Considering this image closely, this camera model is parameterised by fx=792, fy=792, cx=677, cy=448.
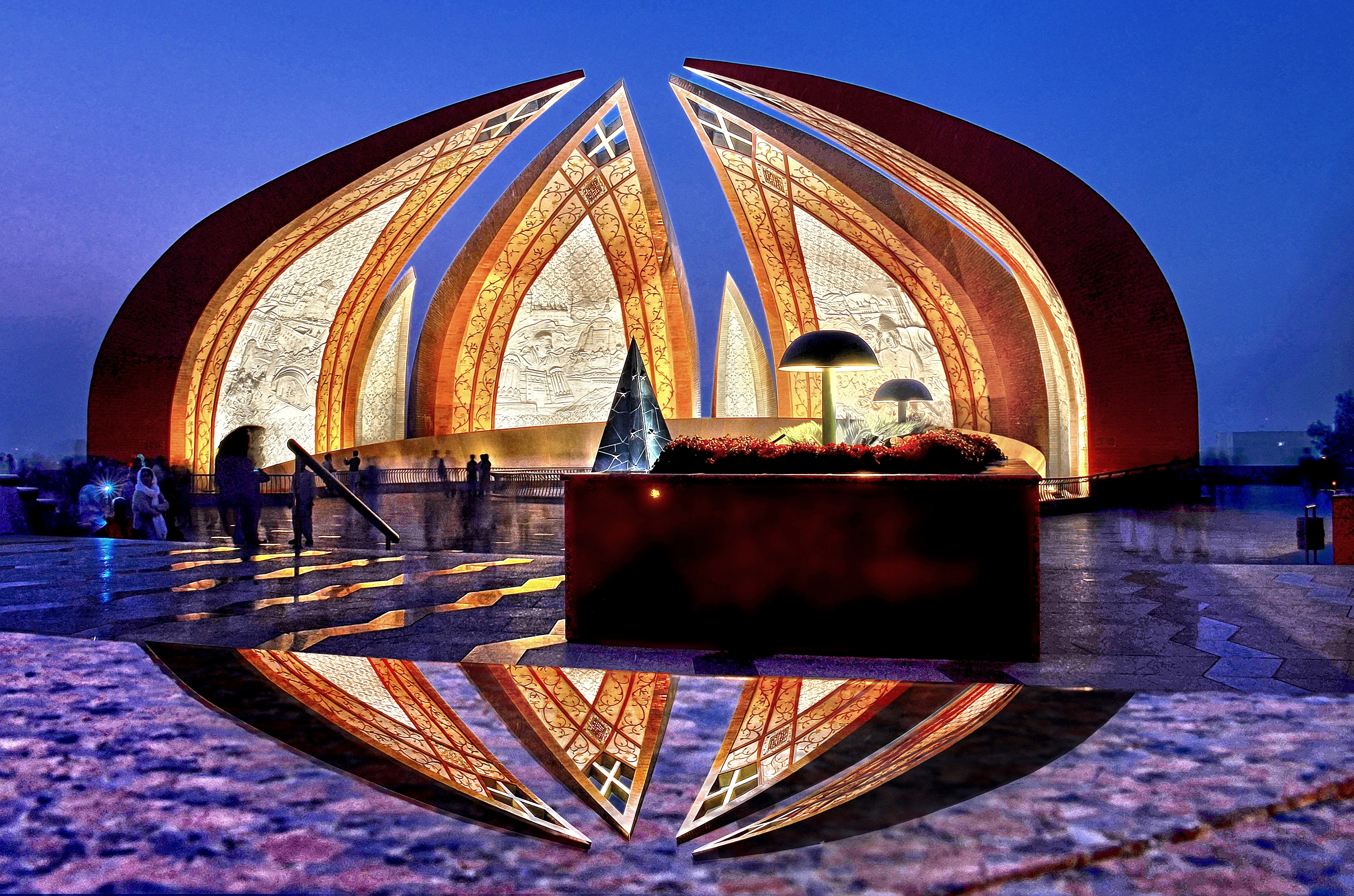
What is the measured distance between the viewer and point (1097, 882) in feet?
1.32

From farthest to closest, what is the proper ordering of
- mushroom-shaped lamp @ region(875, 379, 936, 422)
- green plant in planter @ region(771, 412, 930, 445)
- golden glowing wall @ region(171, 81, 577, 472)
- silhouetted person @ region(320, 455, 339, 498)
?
silhouetted person @ region(320, 455, 339, 498)
golden glowing wall @ region(171, 81, 577, 472)
mushroom-shaped lamp @ region(875, 379, 936, 422)
green plant in planter @ region(771, 412, 930, 445)

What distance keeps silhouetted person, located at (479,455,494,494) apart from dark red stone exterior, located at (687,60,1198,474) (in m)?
9.47

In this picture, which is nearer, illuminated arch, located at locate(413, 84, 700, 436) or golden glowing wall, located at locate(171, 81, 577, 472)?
golden glowing wall, located at locate(171, 81, 577, 472)

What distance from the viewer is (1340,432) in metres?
22.8

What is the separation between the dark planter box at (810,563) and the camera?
3.50m

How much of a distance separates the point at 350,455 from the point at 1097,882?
1970 cm

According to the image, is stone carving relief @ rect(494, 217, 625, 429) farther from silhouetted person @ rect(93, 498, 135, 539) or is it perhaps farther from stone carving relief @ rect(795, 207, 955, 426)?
silhouetted person @ rect(93, 498, 135, 539)

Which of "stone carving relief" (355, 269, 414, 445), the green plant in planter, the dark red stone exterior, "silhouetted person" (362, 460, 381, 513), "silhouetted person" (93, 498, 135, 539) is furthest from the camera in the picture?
"stone carving relief" (355, 269, 414, 445)

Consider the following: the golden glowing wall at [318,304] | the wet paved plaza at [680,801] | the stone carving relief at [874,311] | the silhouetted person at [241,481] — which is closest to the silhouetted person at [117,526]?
the silhouetted person at [241,481]

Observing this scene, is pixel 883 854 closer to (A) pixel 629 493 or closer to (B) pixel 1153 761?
(B) pixel 1153 761

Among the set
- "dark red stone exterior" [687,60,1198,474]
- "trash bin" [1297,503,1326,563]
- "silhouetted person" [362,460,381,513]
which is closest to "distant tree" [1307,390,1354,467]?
"dark red stone exterior" [687,60,1198,474]

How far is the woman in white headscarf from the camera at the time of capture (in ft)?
26.8

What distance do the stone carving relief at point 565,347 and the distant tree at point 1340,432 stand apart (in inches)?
702

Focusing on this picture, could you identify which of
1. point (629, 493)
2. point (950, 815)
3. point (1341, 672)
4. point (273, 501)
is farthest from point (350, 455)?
point (950, 815)
